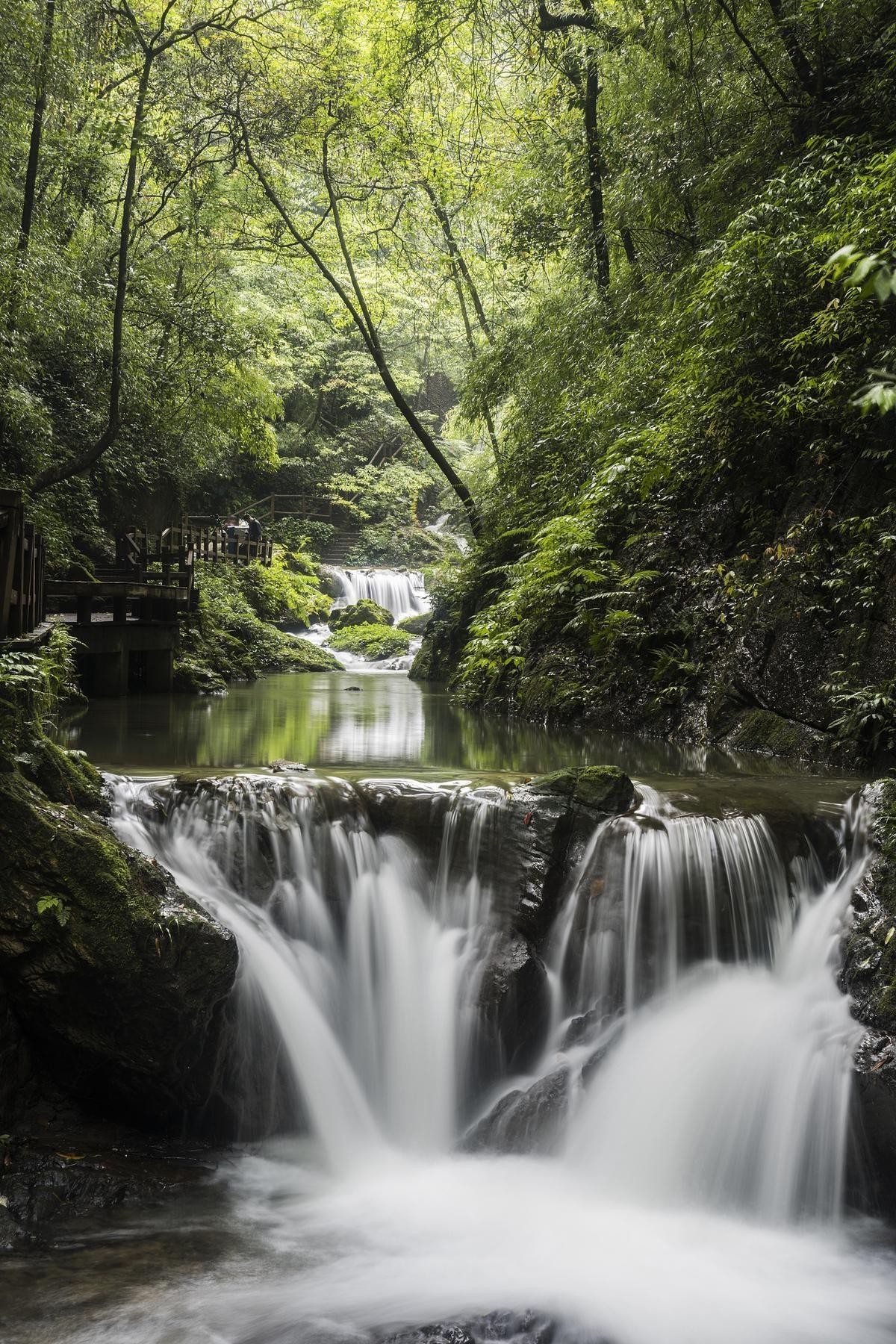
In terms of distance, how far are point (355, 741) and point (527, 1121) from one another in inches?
199

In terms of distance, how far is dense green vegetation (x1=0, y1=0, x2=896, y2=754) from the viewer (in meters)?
8.02

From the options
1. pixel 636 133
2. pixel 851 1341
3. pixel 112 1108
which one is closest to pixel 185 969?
pixel 112 1108

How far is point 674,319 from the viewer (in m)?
10.3

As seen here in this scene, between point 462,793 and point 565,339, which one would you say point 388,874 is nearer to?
point 462,793

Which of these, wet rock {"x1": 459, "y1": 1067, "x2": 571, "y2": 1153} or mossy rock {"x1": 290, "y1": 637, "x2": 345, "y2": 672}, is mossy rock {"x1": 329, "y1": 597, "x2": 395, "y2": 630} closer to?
mossy rock {"x1": 290, "y1": 637, "x2": 345, "y2": 672}

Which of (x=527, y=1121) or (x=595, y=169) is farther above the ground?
(x=595, y=169)

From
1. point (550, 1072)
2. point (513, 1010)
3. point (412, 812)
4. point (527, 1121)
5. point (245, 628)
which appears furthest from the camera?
point (245, 628)

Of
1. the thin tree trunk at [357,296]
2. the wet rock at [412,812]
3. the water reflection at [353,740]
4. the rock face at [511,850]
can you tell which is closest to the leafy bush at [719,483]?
the water reflection at [353,740]

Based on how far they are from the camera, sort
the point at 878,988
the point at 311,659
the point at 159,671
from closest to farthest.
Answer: the point at 878,988 < the point at 159,671 < the point at 311,659

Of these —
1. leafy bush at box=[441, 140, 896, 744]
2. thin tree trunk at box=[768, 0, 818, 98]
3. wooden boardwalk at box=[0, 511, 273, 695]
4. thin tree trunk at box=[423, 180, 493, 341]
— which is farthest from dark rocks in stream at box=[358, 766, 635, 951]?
thin tree trunk at box=[423, 180, 493, 341]

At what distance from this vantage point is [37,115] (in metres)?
12.8

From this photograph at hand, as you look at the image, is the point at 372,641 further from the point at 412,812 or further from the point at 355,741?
the point at 412,812

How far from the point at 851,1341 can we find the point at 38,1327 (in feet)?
9.36

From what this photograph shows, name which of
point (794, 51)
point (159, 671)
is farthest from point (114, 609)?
point (794, 51)
